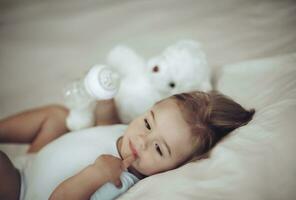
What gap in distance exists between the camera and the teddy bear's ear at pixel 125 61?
3.96 feet

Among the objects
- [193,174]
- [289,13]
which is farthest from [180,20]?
[193,174]

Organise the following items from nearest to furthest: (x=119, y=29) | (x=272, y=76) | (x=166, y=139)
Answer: (x=166, y=139) < (x=272, y=76) < (x=119, y=29)

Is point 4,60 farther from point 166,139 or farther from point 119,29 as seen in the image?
point 166,139

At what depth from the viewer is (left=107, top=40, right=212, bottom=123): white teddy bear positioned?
3.56ft

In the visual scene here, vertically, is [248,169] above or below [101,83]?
below

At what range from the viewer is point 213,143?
86cm

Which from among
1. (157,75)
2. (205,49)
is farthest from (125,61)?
(205,49)

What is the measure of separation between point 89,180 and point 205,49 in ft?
2.72

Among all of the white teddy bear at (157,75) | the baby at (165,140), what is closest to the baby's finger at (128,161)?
the baby at (165,140)

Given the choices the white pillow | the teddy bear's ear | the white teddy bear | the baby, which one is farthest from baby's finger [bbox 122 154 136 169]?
the teddy bear's ear

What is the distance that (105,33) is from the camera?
155 cm

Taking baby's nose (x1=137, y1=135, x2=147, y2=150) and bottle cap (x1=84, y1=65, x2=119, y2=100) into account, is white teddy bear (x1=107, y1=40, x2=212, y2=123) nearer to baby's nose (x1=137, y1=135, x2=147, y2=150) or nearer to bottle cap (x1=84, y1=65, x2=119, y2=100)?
bottle cap (x1=84, y1=65, x2=119, y2=100)

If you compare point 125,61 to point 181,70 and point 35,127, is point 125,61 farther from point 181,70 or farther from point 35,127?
point 35,127

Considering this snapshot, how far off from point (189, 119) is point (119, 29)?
2.77ft
